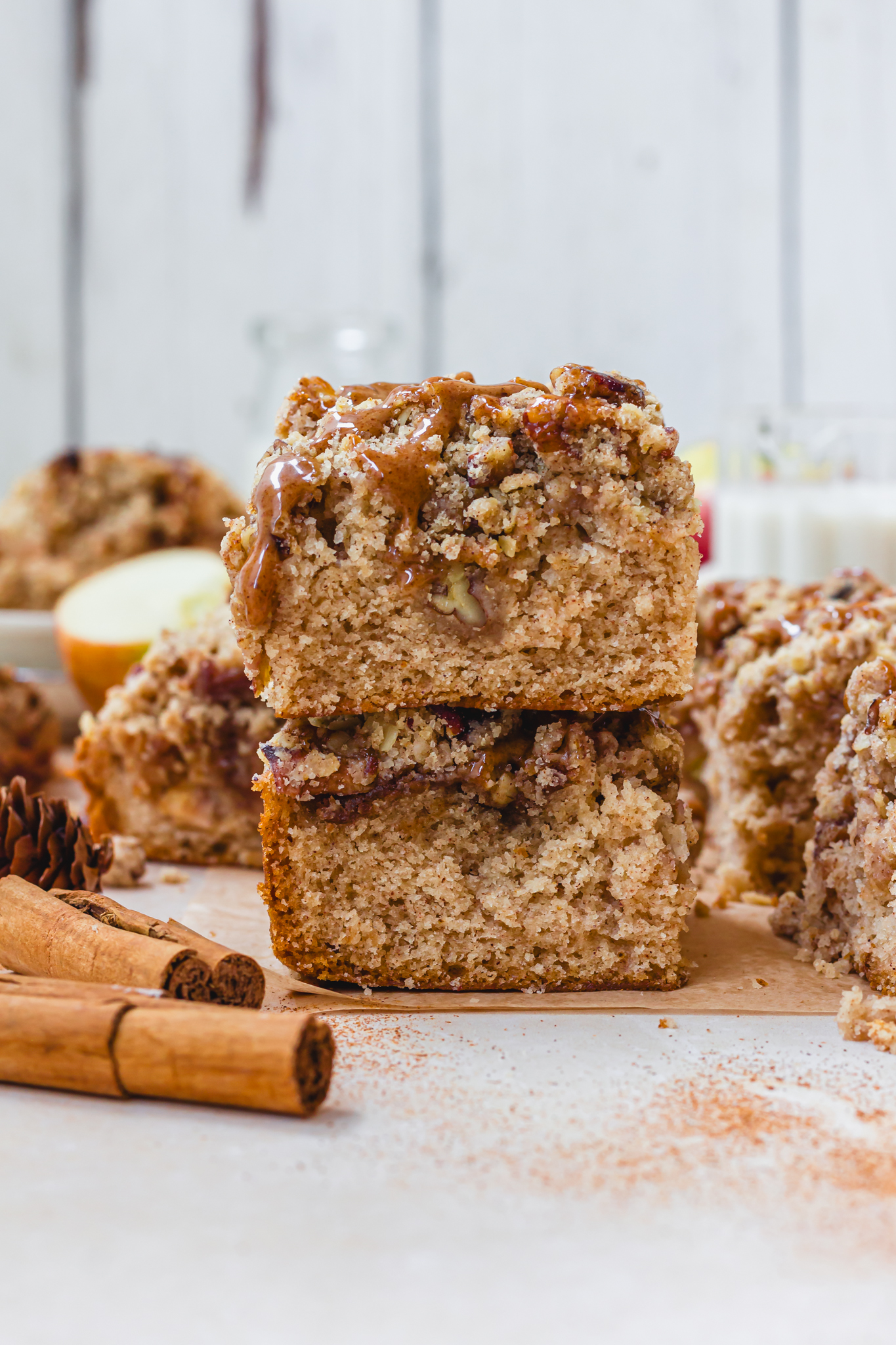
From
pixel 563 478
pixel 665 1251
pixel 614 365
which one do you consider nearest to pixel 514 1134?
pixel 665 1251

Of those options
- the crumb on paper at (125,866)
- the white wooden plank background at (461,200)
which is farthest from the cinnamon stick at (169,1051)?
the white wooden plank background at (461,200)

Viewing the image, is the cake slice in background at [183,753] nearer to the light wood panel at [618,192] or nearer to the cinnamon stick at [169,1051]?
the cinnamon stick at [169,1051]

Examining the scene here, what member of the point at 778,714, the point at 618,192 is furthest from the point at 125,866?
the point at 618,192

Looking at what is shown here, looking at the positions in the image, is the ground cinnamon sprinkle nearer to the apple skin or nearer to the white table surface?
the white table surface

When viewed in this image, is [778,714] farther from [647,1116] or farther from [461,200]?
[461,200]

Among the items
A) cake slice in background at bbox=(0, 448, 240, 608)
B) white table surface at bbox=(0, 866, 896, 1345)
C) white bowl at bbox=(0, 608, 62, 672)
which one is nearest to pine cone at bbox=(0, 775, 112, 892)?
white table surface at bbox=(0, 866, 896, 1345)
